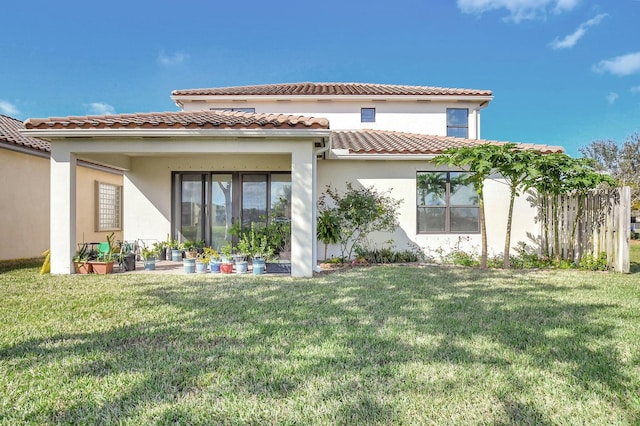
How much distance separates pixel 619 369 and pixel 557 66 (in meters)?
23.9

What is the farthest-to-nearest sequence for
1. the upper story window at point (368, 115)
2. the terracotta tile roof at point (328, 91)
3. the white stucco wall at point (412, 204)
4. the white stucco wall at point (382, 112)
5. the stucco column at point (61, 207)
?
the upper story window at point (368, 115) < the white stucco wall at point (382, 112) < the terracotta tile roof at point (328, 91) < the white stucco wall at point (412, 204) < the stucco column at point (61, 207)

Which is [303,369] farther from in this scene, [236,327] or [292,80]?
[292,80]

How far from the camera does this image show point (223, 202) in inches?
479

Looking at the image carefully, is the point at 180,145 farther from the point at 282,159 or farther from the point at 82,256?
the point at 82,256

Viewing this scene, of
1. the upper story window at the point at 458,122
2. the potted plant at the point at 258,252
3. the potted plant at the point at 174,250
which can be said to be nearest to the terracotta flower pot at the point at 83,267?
the potted plant at the point at 174,250

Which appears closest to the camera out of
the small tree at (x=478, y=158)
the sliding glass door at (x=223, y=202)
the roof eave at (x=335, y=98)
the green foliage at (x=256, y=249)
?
the small tree at (x=478, y=158)

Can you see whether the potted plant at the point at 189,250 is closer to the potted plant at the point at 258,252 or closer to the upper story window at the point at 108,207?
the potted plant at the point at 258,252

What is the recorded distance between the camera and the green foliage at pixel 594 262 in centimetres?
972

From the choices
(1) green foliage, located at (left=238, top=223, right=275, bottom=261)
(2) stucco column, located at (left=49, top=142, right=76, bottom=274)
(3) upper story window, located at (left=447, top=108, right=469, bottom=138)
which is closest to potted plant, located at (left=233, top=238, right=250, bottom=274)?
→ (1) green foliage, located at (left=238, top=223, right=275, bottom=261)

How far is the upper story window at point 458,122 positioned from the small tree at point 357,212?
6566mm

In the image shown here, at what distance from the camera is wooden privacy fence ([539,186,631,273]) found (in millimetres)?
9281

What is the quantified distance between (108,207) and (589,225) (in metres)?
17.9

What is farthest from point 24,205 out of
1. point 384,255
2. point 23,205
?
point 384,255

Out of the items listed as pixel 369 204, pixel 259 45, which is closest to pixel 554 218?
pixel 369 204
